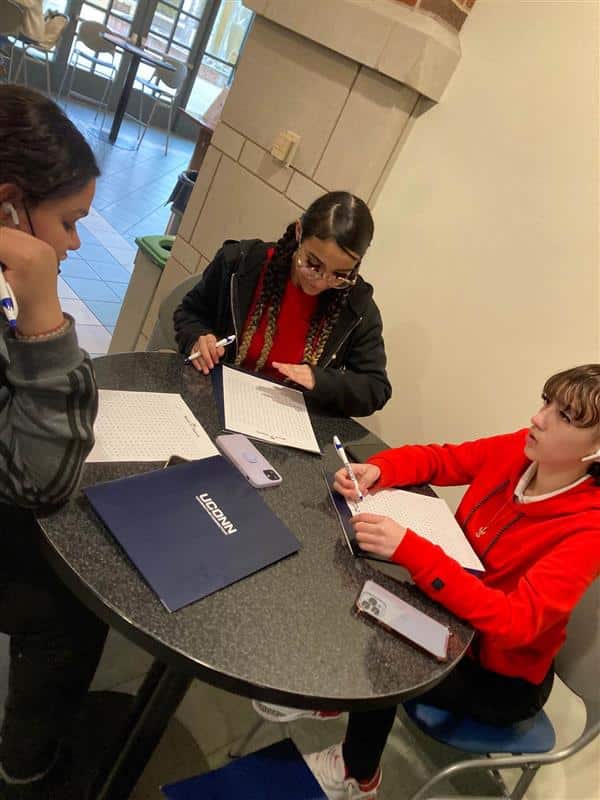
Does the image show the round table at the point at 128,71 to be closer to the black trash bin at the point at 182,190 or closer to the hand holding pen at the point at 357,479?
the black trash bin at the point at 182,190

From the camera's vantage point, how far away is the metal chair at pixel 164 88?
23.2ft

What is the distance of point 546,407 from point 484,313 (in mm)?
668

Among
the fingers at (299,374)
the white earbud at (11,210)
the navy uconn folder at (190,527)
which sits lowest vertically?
the navy uconn folder at (190,527)

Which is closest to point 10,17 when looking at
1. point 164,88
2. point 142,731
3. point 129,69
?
point 129,69

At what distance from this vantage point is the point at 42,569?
102 centimetres

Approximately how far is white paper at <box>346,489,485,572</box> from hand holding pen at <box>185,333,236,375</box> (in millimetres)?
495

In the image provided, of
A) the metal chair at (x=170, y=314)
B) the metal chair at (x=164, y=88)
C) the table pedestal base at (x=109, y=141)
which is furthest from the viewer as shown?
the metal chair at (x=164, y=88)

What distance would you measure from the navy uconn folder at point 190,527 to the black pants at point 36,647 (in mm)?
163

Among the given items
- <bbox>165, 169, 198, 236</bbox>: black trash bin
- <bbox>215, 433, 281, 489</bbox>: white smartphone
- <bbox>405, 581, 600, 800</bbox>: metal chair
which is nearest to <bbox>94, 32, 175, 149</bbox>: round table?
<bbox>165, 169, 198, 236</bbox>: black trash bin

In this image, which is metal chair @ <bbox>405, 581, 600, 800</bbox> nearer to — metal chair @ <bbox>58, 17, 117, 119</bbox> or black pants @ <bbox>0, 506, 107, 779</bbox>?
black pants @ <bbox>0, 506, 107, 779</bbox>

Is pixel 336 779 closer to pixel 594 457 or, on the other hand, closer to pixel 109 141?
pixel 594 457

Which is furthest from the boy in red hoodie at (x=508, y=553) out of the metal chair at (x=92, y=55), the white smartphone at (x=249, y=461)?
the metal chair at (x=92, y=55)

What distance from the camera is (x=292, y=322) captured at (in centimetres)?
163

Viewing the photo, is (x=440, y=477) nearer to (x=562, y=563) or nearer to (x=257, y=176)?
(x=562, y=563)
